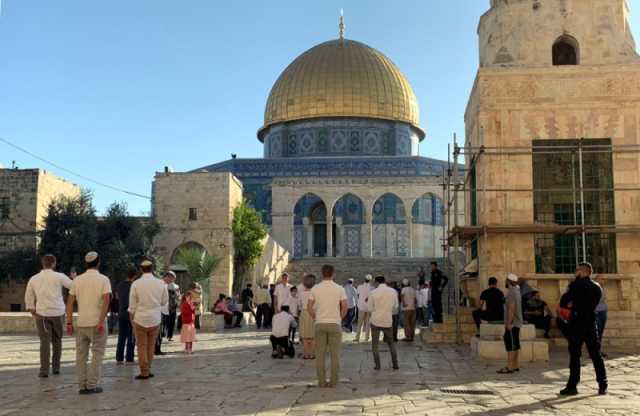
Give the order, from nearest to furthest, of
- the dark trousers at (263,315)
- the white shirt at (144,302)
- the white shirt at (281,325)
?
the white shirt at (144,302)
the white shirt at (281,325)
the dark trousers at (263,315)

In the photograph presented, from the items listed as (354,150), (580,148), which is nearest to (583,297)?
(580,148)

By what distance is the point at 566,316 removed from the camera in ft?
25.3

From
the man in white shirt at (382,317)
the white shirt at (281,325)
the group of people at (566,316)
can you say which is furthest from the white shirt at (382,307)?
the white shirt at (281,325)

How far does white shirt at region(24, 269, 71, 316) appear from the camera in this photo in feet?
27.3

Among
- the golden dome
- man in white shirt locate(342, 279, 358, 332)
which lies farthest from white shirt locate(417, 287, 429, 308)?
the golden dome

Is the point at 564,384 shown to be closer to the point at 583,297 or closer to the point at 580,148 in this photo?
the point at 583,297

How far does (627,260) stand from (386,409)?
7.92 metres

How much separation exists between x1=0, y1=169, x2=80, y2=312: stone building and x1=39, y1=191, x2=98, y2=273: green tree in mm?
467

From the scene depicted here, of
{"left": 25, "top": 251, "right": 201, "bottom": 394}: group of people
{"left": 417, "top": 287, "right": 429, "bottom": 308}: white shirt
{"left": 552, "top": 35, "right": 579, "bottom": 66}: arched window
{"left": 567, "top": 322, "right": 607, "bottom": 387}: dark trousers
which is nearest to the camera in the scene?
{"left": 567, "top": 322, "right": 607, "bottom": 387}: dark trousers

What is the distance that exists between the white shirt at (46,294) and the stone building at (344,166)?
21.7 m

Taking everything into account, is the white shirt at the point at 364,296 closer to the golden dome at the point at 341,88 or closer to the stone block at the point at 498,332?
the stone block at the point at 498,332

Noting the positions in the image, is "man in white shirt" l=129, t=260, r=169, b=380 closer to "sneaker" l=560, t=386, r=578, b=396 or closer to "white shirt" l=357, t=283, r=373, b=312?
"sneaker" l=560, t=386, r=578, b=396

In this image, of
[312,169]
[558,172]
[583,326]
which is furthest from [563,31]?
[312,169]

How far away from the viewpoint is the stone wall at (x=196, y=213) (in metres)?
25.2
